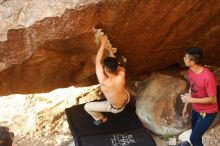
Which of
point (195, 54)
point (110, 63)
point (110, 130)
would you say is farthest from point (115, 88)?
point (195, 54)

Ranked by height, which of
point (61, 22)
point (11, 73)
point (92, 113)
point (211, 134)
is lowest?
point (211, 134)

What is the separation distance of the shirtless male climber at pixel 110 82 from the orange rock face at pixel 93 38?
0.27m

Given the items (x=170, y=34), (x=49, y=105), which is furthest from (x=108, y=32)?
(x=49, y=105)

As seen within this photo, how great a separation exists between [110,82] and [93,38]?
1.99 ft

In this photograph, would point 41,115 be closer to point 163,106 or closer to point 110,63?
point 163,106

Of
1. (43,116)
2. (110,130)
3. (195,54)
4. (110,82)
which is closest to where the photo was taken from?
(195,54)

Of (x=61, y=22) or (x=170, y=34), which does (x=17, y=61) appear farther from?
(x=170, y=34)

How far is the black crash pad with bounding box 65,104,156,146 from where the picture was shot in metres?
5.23

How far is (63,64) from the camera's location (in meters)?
5.09

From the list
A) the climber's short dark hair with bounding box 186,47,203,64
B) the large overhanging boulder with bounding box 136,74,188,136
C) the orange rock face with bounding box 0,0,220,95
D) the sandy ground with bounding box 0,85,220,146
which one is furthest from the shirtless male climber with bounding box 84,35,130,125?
the climber's short dark hair with bounding box 186,47,203,64

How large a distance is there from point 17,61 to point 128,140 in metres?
1.90

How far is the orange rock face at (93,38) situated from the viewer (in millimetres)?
4270

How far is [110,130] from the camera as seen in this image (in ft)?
18.1

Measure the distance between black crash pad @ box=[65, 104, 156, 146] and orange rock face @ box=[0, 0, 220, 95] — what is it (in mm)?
580
